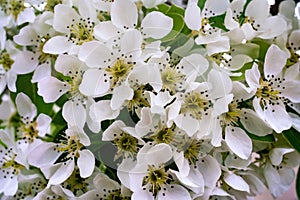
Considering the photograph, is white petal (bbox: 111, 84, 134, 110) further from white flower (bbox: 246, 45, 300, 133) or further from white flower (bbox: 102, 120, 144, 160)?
white flower (bbox: 246, 45, 300, 133)

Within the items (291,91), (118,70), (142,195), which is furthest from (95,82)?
(291,91)

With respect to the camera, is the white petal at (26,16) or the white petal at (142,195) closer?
the white petal at (142,195)

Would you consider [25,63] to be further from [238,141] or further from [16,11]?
[238,141]

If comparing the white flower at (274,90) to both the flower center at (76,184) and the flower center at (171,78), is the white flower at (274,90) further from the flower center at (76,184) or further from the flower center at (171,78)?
the flower center at (76,184)

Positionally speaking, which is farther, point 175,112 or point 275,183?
point 275,183

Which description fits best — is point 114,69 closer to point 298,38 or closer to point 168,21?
point 168,21

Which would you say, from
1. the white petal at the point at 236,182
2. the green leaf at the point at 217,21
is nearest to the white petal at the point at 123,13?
the green leaf at the point at 217,21

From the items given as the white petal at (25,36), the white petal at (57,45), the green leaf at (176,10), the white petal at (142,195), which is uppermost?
the green leaf at (176,10)

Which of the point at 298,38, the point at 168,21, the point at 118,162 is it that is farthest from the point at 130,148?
the point at 298,38
